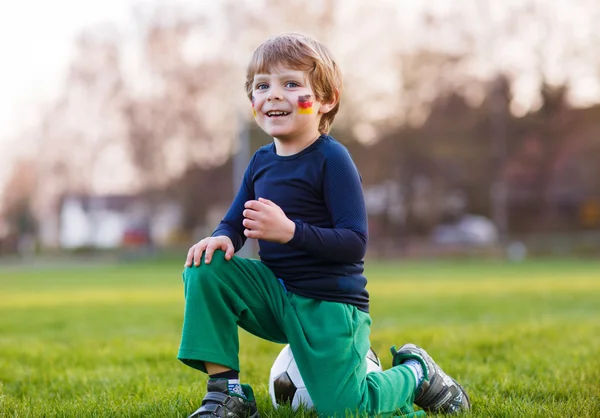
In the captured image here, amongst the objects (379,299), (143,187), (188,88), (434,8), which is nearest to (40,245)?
(143,187)

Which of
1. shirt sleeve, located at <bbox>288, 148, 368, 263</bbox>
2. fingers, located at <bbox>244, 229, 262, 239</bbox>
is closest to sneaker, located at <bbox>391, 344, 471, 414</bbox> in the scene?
shirt sleeve, located at <bbox>288, 148, 368, 263</bbox>

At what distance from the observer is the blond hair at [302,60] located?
3.20 metres

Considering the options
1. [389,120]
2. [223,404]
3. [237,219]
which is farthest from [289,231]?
[389,120]

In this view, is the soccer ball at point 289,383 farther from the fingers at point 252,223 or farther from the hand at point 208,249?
the fingers at point 252,223

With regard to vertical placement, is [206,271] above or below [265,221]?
below

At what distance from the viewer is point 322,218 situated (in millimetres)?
3201

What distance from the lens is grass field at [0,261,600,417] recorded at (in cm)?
349

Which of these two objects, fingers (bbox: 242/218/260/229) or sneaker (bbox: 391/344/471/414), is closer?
fingers (bbox: 242/218/260/229)

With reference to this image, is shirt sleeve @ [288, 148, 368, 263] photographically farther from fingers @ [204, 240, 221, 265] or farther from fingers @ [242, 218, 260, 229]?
fingers @ [204, 240, 221, 265]

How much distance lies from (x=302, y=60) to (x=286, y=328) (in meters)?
1.07

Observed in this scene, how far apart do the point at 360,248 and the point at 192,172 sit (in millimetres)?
40301

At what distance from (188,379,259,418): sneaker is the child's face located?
1.02 m

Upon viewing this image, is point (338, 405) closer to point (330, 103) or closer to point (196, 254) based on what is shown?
point (196, 254)

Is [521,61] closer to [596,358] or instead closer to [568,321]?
[568,321]
